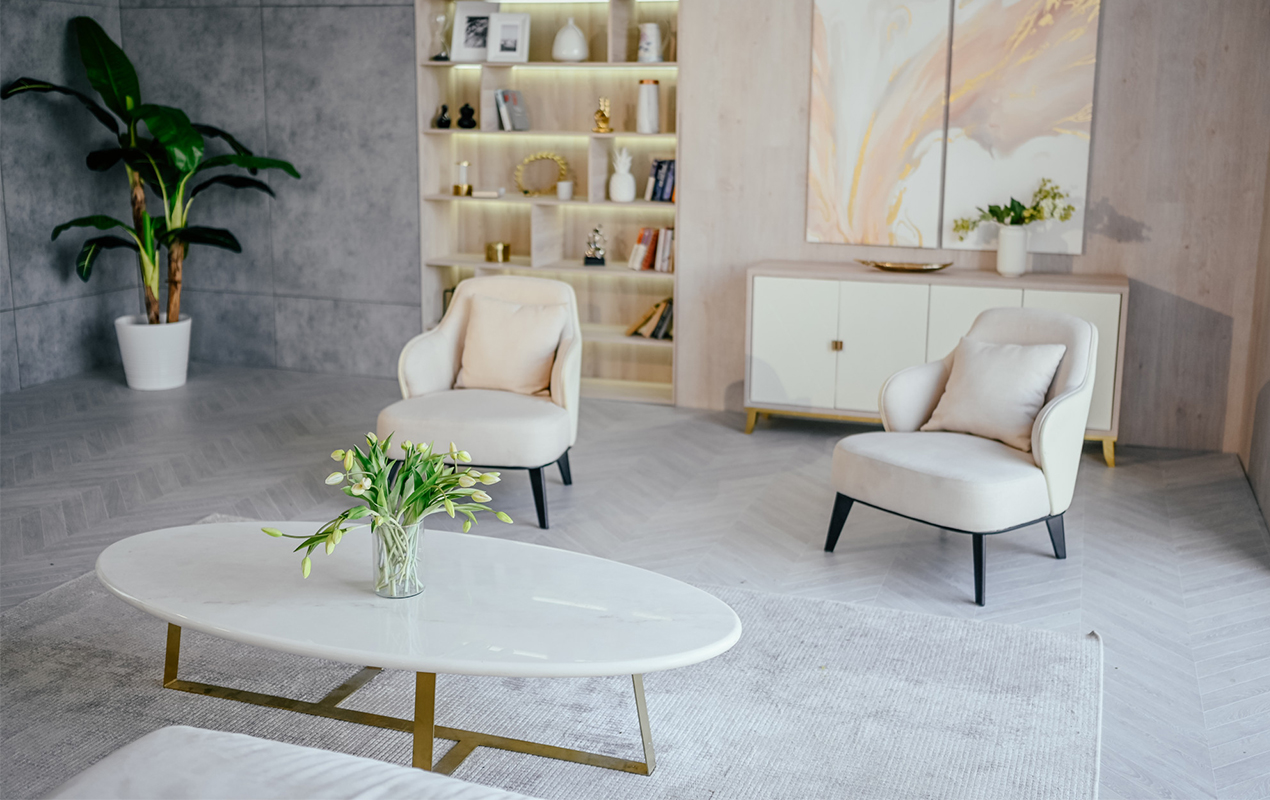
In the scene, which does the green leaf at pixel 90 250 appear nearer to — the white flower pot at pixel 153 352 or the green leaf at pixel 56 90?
the white flower pot at pixel 153 352

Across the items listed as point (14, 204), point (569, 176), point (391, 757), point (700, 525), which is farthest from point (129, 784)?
point (14, 204)

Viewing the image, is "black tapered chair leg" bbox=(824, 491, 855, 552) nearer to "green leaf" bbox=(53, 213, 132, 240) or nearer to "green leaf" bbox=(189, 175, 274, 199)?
"green leaf" bbox=(189, 175, 274, 199)

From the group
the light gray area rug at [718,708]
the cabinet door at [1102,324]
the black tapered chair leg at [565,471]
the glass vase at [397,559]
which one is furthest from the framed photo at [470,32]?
the glass vase at [397,559]

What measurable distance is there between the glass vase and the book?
3726 millimetres

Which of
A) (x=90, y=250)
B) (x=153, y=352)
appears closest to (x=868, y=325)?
(x=153, y=352)

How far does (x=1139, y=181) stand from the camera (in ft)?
17.7

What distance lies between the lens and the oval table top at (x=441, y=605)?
2.38 m

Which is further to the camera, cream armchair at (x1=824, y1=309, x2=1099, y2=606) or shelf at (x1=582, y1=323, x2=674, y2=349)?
shelf at (x1=582, y1=323, x2=674, y2=349)

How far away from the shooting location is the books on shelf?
20.8ft

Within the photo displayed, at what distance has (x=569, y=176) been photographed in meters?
6.56

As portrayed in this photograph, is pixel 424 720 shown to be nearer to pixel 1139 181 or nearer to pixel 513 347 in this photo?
pixel 513 347

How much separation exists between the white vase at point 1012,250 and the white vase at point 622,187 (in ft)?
6.49

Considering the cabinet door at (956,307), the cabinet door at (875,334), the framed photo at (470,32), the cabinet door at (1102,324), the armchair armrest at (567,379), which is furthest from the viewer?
the framed photo at (470,32)

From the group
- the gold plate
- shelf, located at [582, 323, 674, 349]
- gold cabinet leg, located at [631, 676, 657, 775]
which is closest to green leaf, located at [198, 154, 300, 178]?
shelf, located at [582, 323, 674, 349]
